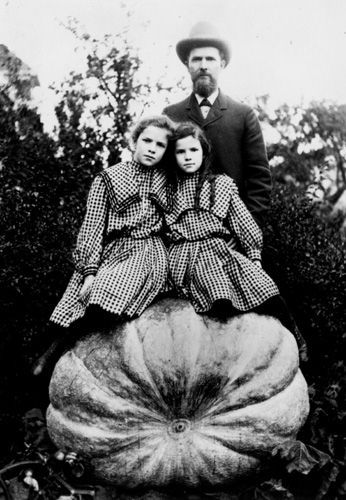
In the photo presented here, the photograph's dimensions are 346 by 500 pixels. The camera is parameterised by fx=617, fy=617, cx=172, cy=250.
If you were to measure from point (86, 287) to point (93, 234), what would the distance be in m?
0.32

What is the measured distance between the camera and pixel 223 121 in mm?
4117

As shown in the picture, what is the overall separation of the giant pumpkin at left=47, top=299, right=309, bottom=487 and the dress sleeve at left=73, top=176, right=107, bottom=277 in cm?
45

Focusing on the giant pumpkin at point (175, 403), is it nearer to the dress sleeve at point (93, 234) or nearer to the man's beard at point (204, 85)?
the dress sleeve at point (93, 234)

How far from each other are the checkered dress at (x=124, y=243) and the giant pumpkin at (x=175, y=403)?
20cm

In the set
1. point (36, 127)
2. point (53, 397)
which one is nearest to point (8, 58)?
point (36, 127)

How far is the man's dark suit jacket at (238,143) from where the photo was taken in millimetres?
4046

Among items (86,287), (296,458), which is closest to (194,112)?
(86,287)

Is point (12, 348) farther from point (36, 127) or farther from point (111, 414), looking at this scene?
point (36, 127)

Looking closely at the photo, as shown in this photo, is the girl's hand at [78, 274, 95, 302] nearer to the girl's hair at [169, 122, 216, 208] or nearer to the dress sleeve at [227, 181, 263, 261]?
the girl's hair at [169, 122, 216, 208]

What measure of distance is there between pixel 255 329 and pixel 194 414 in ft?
1.71

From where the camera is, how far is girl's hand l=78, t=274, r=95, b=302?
10.5ft

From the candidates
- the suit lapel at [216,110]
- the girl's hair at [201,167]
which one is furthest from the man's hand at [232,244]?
the suit lapel at [216,110]

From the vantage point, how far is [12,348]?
4.27m

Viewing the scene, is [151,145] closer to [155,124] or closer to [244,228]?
[155,124]
